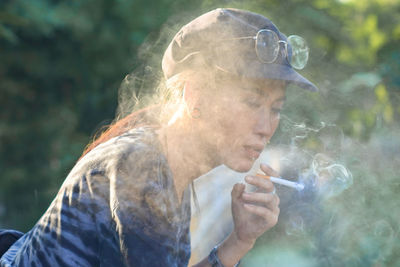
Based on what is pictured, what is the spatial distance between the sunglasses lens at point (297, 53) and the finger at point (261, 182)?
0.47m

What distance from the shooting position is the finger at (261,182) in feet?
6.70

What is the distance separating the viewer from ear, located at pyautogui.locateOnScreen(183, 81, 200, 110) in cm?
189

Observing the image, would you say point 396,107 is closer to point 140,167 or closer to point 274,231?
point 274,231

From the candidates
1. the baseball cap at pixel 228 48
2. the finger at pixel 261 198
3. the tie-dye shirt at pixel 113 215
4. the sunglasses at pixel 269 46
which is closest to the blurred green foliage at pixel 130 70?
the baseball cap at pixel 228 48

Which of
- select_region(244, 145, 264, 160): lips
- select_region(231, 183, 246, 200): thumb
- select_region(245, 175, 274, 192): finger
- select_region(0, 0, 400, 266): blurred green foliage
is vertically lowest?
select_region(0, 0, 400, 266): blurred green foliage

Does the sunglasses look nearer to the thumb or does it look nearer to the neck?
the neck

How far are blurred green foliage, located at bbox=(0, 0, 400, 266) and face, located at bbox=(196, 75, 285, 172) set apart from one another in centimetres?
69

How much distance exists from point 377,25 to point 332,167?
1609 millimetres

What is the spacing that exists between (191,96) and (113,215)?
0.58 meters

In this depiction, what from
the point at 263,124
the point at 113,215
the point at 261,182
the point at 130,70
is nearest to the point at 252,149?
the point at 263,124

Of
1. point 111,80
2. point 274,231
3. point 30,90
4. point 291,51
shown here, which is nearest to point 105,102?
point 111,80

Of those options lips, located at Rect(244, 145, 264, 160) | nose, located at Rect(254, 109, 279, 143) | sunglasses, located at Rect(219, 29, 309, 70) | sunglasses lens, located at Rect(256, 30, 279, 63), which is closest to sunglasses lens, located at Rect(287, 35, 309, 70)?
sunglasses, located at Rect(219, 29, 309, 70)

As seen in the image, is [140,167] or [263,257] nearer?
[140,167]

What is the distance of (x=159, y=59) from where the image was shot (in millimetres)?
2268
